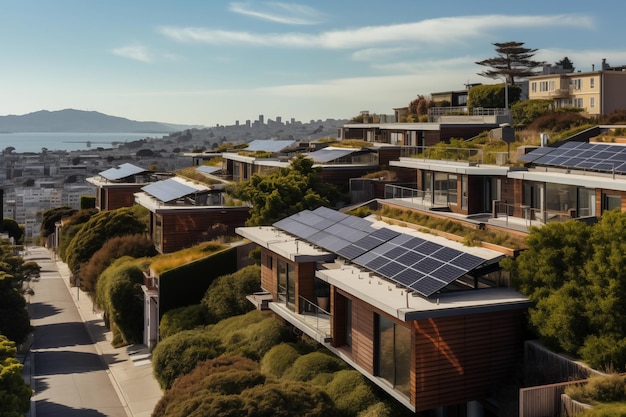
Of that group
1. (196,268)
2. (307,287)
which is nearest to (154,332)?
(196,268)

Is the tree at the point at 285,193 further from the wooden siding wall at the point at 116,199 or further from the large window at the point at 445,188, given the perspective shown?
the wooden siding wall at the point at 116,199

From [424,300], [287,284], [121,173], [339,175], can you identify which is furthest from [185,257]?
[121,173]

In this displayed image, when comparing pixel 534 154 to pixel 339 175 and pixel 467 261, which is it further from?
pixel 339 175

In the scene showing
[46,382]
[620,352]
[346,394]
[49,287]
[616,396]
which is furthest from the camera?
[49,287]

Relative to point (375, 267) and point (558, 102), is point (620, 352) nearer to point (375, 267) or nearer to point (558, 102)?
point (375, 267)

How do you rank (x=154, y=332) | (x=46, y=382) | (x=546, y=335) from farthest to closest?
(x=154, y=332) → (x=46, y=382) → (x=546, y=335)

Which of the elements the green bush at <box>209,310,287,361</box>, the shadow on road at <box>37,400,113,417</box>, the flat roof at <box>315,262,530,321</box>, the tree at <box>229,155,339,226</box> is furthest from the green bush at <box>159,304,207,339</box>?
the flat roof at <box>315,262,530,321</box>

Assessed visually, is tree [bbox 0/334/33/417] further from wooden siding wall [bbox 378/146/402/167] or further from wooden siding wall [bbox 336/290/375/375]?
wooden siding wall [bbox 378/146/402/167]
